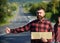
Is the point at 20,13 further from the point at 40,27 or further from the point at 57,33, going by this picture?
the point at 40,27

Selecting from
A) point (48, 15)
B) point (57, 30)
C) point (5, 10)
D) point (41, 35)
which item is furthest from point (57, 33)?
point (5, 10)

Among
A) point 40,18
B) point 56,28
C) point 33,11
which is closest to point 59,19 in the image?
point 56,28

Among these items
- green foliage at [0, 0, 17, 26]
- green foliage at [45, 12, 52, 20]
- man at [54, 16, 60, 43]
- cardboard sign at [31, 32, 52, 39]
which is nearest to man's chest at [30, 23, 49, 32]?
cardboard sign at [31, 32, 52, 39]

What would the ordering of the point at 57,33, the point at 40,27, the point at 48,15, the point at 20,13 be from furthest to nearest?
the point at 20,13, the point at 48,15, the point at 57,33, the point at 40,27

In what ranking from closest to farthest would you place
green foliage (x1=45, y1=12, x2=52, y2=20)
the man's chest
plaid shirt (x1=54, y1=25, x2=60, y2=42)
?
1. the man's chest
2. plaid shirt (x1=54, y1=25, x2=60, y2=42)
3. green foliage (x1=45, y1=12, x2=52, y2=20)

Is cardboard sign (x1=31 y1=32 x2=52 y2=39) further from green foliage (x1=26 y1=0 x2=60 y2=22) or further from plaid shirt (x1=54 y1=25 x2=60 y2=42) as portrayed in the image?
green foliage (x1=26 y1=0 x2=60 y2=22)

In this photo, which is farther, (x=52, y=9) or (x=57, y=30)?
(x=52, y=9)

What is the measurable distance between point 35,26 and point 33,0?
2.55 feet

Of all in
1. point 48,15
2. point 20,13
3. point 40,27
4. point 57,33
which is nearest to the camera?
point 40,27

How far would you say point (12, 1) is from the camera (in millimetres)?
2430

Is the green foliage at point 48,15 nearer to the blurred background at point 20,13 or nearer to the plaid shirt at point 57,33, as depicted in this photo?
the blurred background at point 20,13

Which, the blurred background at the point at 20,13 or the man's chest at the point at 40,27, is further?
the blurred background at the point at 20,13

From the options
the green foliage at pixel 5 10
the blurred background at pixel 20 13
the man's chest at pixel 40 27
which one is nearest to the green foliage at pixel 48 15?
the blurred background at pixel 20 13

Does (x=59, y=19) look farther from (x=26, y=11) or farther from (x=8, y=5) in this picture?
(x=8, y=5)
